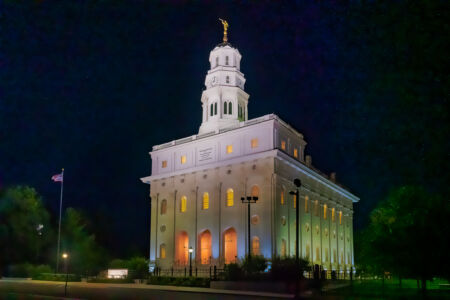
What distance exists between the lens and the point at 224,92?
58000 mm

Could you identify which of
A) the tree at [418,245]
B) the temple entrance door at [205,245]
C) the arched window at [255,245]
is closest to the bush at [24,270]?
the temple entrance door at [205,245]

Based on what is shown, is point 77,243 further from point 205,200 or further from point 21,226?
point 205,200

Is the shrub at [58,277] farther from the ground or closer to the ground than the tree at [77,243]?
closer to the ground

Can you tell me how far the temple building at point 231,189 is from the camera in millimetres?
47253

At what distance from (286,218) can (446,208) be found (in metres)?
21.5

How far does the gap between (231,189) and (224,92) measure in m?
14.0

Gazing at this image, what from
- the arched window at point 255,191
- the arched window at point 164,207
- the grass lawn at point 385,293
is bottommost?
the grass lawn at point 385,293

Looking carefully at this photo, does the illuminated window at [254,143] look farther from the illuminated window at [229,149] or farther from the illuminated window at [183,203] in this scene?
the illuminated window at [183,203]

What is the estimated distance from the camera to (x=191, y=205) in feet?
174

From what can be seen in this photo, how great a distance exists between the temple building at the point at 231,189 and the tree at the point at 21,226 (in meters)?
15.9

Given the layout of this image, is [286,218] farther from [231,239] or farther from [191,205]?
[191,205]

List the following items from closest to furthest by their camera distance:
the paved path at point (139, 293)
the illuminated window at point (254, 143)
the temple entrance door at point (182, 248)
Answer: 1. the paved path at point (139, 293)
2. the illuminated window at point (254, 143)
3. the temple entrance door at point (182, 248)

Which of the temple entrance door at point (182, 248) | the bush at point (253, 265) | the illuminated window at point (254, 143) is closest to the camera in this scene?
the bush at point (253, 265)

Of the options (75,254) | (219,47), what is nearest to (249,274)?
(219,47)
